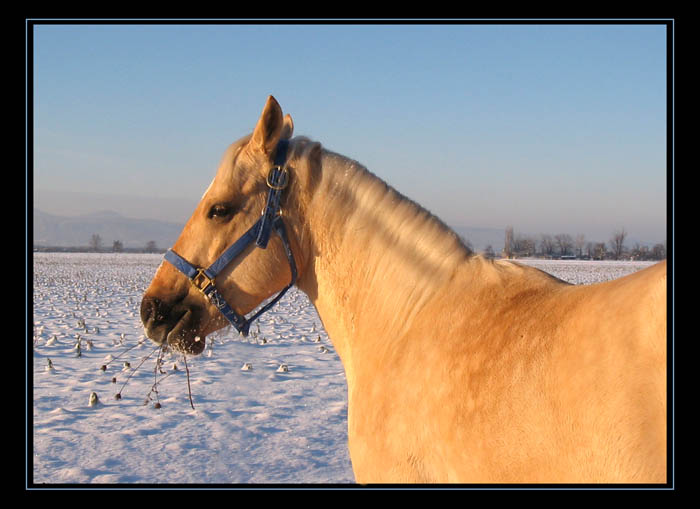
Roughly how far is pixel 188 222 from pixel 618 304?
219 cm

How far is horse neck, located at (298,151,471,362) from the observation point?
8.55 ft

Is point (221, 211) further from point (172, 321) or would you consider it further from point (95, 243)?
point (95, 243)

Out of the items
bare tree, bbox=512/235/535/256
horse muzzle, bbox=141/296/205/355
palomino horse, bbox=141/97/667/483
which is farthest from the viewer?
bare tree, bbox=512/235/535/256

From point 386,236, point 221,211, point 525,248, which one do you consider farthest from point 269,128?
point 525,248

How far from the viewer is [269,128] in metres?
2.71

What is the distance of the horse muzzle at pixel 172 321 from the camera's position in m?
2.86

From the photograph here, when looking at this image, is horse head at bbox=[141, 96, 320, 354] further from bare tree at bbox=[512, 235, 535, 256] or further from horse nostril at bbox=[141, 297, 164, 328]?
bare tree at bbox=[512, 235, 535, 256]

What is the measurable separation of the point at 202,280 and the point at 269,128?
0.92m

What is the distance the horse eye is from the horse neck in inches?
17.0

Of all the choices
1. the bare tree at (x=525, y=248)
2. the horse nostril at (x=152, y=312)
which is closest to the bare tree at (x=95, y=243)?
the bare tree at (x=525, y=248)

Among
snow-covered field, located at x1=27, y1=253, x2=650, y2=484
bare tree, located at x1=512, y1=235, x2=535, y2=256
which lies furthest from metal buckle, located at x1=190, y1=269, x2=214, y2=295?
bare tree, located at x1=512, y1=235, x2=535, y2=256

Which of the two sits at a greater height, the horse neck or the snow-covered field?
the horse neck

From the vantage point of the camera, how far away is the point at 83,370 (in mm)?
7566

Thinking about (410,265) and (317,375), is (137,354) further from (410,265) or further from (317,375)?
(410,265)
